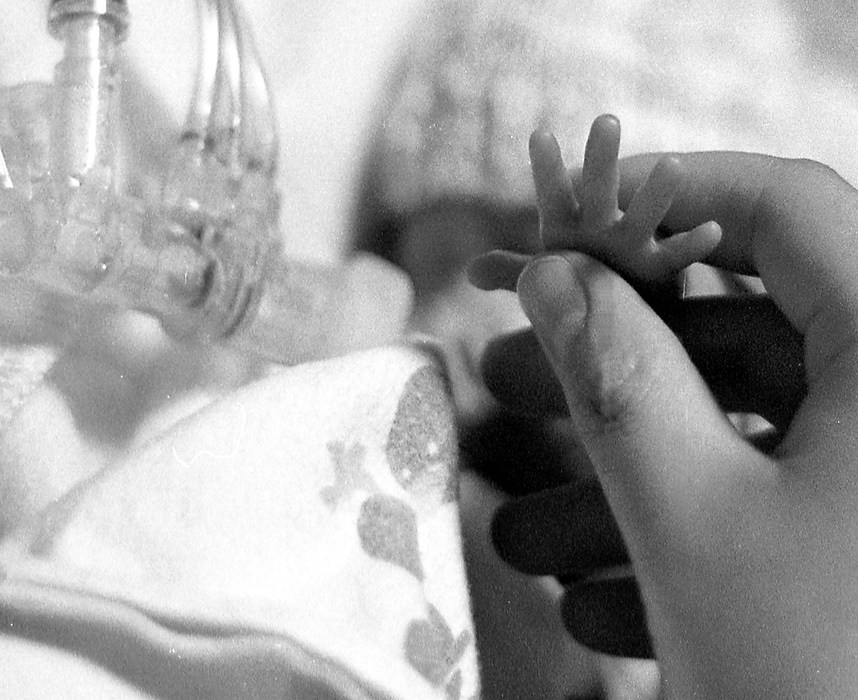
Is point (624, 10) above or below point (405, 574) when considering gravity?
above

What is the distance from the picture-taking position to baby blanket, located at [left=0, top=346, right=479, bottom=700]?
253 mm

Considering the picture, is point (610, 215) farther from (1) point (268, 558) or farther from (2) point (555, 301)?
(1) point (268, 558)

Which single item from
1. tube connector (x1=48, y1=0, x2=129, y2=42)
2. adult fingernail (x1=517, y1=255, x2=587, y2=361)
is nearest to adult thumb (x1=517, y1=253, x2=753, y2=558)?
adult fingernail (x1=517, y1=255, x2=587, y2=361)

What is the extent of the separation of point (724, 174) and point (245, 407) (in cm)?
17

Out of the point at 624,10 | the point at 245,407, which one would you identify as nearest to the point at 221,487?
the point at 245,407

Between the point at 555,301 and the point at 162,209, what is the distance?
13 centimetres

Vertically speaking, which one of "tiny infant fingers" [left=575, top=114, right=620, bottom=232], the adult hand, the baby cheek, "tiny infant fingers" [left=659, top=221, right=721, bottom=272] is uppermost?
"tiny infant fingers" [left=575, top=114, right=620, bottom=232]

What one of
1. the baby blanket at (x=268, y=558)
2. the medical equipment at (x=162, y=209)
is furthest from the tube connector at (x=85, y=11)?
the baby blanket at (x=268, y=558)

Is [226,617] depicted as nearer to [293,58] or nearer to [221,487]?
[221,487]

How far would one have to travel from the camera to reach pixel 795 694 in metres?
0.21

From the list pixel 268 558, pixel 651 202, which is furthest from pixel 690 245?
pixel 268 558

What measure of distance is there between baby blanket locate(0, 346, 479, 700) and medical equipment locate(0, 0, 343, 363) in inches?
1.2

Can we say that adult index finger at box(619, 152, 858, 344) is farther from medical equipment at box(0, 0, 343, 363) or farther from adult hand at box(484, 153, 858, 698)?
medical equipment at box(0, 0, 343, 363)

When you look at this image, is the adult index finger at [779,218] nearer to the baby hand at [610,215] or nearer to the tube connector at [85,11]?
the baby hand at [610,215]
